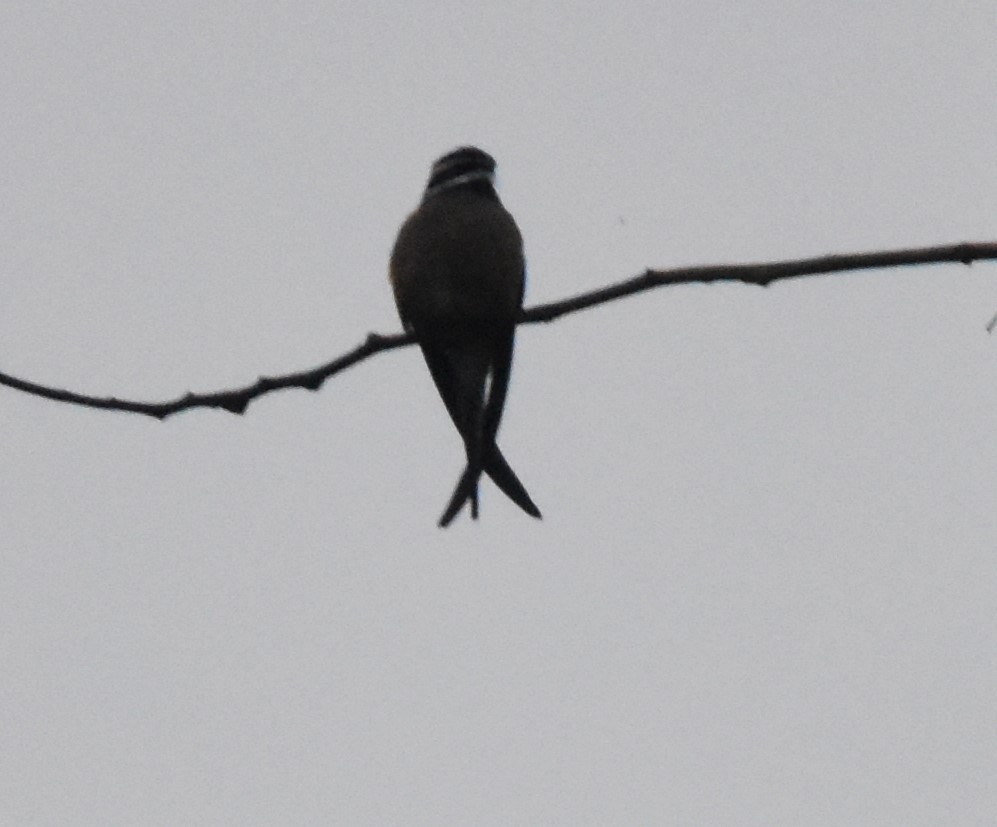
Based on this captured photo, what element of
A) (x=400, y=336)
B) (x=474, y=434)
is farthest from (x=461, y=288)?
(x=400, y=336)

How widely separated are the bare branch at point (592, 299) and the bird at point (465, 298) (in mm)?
1677

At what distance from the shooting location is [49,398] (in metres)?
2.07

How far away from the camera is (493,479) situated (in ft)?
12.5

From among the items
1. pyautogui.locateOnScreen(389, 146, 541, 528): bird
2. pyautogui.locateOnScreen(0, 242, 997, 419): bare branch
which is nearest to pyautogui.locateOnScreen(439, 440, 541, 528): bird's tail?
pyautogui.locateOnScreen(389, 146, 541, 528): bird

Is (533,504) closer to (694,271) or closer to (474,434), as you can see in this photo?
(474,434)

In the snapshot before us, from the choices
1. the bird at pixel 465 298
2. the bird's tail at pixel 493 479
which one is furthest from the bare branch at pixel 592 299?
the bird at pixel 465 298

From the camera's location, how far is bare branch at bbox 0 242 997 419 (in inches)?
69.4

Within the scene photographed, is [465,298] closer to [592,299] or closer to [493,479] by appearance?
[493,479]

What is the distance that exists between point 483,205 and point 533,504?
134 centimetres

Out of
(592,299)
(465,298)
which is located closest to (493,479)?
(465,298)

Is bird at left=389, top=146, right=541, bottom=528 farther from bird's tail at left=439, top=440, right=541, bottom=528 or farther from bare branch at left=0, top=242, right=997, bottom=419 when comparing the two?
bare branch at left=0, top=242, right=997, bottom=419

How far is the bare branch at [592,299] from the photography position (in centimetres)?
176

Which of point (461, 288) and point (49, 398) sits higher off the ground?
point (461, 288)

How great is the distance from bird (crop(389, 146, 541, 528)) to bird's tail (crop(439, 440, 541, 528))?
0.35ft
